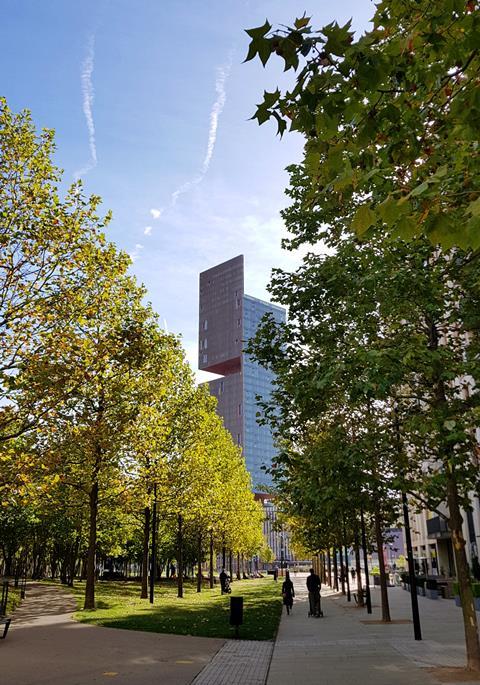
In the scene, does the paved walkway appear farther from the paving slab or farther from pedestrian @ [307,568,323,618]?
pedestrian @ [307,568,323,618]

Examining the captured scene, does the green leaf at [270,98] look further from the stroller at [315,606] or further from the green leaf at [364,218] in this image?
the stroller at [315,606]

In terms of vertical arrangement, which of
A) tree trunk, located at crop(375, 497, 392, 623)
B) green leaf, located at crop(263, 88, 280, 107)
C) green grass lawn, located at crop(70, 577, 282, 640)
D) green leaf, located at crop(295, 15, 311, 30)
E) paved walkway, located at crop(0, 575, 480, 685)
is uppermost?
green leaf, located at crop(295, 15, 311, 30)

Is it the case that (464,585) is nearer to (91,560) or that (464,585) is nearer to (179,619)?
(179,619)

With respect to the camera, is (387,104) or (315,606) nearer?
(387,104)

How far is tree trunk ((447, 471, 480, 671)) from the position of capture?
10.2 metres

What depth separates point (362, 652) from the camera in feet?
41.3

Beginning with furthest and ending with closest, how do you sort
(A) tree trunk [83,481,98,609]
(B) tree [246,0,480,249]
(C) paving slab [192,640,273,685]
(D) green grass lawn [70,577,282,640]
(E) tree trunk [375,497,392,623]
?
1. (A) tree trunk [83,481,98,609]
2. (E) tree trunk [375,497,392,623]
3. (D) green grass lawn [70,577,282,640]
4. (C) paving slab [192,640,273,685]
5. (B) tree [246,0,480,249]

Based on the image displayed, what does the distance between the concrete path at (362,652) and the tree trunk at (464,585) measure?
29.0 inches

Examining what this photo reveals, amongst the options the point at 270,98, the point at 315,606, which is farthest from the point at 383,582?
the point at 270,98

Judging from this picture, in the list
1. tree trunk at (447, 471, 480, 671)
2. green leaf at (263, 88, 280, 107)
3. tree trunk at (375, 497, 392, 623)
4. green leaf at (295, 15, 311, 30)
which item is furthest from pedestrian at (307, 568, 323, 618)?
green leaf at (295, 15, 311, 30)

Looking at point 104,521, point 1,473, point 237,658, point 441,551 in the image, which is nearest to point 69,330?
point 1,473

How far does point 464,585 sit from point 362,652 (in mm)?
3193

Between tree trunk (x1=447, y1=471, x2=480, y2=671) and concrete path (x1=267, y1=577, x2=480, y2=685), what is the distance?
2.41 feet

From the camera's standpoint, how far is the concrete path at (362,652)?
980 centimetres
